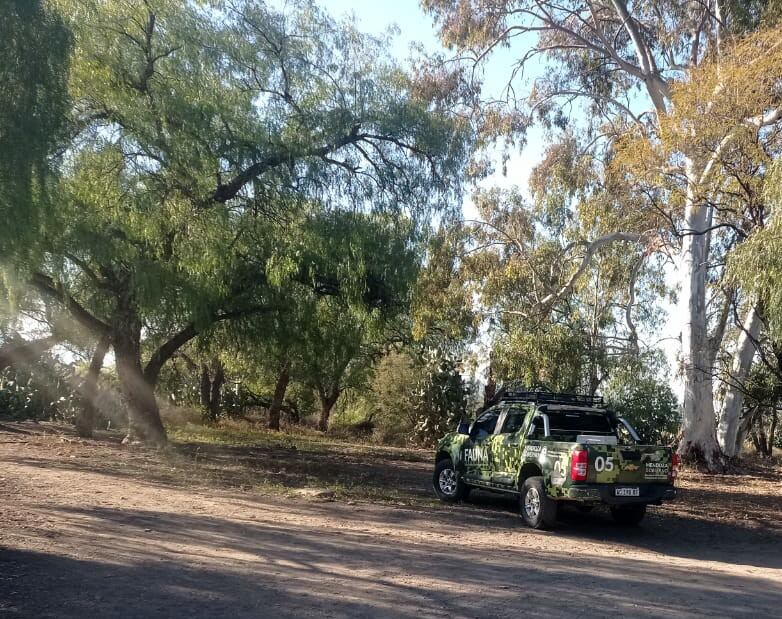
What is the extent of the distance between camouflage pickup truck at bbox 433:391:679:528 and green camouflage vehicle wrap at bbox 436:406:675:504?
0.01 metres

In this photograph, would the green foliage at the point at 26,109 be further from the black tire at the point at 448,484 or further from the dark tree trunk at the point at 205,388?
the dark tree trunk at the point at 205,388

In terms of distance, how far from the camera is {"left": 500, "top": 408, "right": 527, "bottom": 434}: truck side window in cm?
1248

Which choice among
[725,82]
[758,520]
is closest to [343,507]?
[758,520]

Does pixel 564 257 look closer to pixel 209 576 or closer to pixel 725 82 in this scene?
pixel 725 82

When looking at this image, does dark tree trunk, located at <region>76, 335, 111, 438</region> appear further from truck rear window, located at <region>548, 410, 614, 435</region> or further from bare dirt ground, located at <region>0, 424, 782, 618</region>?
truck rear window, located at <region>548, 410, 614, 435</region>

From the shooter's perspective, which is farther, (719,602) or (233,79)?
(233,79)

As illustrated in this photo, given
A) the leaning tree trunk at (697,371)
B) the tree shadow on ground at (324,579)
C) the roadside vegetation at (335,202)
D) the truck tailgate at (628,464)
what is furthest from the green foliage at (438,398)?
the tree shadow on ground at (324,579)

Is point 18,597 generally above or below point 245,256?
below

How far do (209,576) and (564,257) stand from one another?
789 inches

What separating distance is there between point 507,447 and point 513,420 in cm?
70

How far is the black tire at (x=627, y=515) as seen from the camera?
12.1 m

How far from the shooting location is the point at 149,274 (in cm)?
1444

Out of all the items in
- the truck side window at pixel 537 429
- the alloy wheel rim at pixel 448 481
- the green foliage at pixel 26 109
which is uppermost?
the green foliage at pixel 26 109

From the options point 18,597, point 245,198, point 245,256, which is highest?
point 245,198
